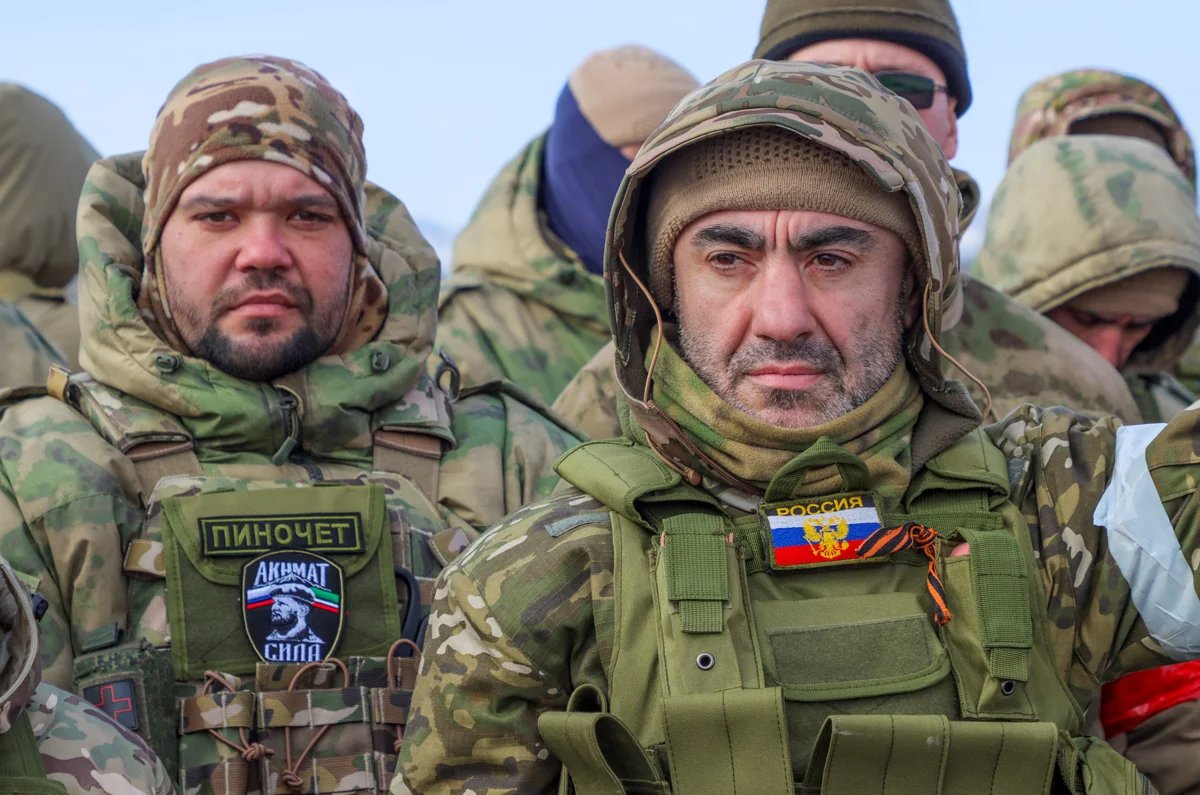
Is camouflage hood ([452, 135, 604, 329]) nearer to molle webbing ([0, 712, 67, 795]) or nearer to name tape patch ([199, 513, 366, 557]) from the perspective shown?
name tape patch ([199, 513, 366, 557])

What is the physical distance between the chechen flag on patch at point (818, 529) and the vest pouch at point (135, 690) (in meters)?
1.56

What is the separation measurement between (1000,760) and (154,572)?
2132mm

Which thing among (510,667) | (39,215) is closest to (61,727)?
(510,667)

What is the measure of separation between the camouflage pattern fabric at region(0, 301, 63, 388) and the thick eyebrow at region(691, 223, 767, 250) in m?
3.00

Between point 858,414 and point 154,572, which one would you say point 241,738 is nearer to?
point 154,572

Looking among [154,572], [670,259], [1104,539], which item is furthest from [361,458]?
[1104,539]

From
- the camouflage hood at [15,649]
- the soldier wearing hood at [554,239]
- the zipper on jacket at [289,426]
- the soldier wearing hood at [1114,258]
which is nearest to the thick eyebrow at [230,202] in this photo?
the zipper on jacket at [289,426]

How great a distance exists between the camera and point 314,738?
14.3ft

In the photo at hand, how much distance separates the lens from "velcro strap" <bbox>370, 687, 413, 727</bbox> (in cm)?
441

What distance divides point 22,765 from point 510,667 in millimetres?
831

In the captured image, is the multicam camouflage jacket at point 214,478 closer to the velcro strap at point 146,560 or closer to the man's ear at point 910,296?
the velcro strap at point 146,560

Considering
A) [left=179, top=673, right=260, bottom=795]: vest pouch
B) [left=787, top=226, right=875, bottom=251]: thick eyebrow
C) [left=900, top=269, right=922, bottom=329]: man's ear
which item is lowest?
[left=179, top=673, right=260, bottom=795]: vest pouch

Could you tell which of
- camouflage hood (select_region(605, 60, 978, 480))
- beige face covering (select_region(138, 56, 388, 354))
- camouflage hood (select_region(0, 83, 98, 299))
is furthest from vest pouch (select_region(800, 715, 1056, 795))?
camouflage hood (select_region(0, 83, 98, 299))

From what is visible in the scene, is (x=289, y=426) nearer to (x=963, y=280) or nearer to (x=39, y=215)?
(x=963, y=280)
